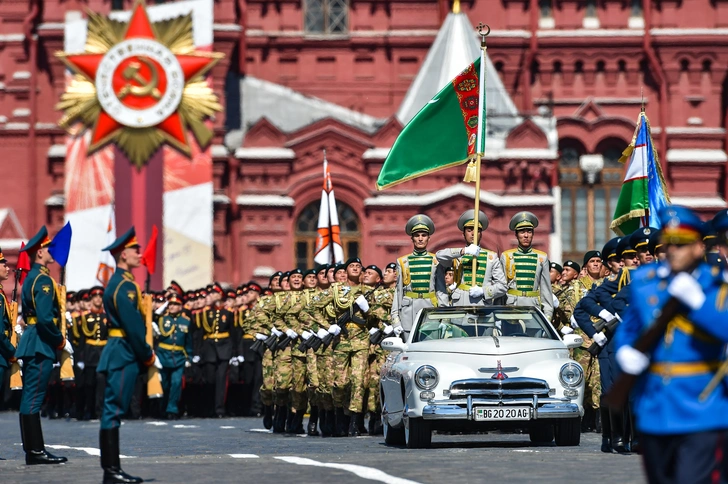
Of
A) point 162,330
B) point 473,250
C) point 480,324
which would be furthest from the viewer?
point 162,330

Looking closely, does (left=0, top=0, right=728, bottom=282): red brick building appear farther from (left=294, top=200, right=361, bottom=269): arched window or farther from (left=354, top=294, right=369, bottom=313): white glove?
(left=354, top=294, right=369, bottom=313): white glove

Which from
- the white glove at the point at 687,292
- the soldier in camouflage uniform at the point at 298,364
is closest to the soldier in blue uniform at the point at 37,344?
the soldier in camouflage uniform at the point at 298,364

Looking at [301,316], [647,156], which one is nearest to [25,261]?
[301,316]

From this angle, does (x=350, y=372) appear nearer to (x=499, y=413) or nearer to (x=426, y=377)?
(x=426, y=377)

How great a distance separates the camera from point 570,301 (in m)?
18.6

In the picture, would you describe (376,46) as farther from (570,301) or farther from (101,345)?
(570,301)

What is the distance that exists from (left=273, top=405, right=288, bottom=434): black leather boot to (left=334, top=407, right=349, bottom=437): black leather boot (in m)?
1.23

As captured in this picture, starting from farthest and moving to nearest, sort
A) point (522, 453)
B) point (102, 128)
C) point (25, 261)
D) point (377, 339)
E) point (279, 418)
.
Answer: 1. point (102, 128)
2. point (279, 418)
3. point (377, 339)
4. point (25, 261)
5. point (522, 453)

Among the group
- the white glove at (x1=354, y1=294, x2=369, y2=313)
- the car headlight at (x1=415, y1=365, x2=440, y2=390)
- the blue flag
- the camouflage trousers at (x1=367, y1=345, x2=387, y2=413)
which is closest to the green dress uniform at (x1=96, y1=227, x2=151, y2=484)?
the blue flag

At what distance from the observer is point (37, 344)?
45.0 feet

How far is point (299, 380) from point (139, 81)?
18361 mm

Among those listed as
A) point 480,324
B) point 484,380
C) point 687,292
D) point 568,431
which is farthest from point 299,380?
point 687,292

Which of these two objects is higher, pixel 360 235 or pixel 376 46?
pixel 376 46

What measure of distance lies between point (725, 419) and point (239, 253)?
99.8 ft
